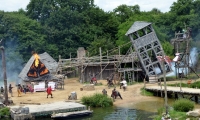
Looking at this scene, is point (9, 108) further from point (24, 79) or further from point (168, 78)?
point (168, 78)

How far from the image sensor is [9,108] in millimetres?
31438

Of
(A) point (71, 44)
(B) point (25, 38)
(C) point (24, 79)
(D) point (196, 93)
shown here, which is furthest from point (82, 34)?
(D) point (196, 93)

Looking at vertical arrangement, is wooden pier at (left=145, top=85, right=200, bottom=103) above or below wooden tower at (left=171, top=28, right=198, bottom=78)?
below

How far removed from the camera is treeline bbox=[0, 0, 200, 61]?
213 ft

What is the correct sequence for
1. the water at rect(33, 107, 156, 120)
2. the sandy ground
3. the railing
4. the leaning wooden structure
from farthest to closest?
the railing, the leaning wooden structure, the sandy ground, the water at rect(33, 107, 156, 120)

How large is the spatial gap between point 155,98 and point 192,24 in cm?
3147

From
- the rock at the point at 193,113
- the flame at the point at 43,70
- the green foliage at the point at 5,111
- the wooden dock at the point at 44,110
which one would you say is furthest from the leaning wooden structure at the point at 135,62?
the green foliage at the point at 5,111

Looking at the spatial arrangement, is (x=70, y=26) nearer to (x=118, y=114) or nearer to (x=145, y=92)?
(x=145, y=92)

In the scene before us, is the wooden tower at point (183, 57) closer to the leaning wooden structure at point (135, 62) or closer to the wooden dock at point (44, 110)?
the leaning wooden structure at point (135, 62)

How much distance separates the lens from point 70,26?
68.1m

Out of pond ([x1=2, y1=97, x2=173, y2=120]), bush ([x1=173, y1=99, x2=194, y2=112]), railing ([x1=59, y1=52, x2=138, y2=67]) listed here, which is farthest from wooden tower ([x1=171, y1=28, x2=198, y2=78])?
bush ([x1=173, y1=99, x2=194, y2=112])

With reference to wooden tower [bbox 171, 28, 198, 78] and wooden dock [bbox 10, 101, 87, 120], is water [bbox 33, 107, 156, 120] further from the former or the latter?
wooden tower [bbox 171, 28, 198, 78]

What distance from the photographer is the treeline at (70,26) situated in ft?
213

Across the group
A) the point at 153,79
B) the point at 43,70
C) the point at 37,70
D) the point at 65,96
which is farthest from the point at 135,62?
the point at 65,96
